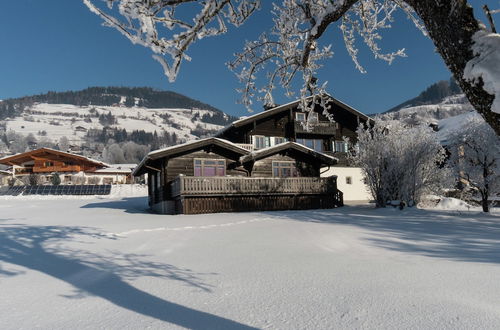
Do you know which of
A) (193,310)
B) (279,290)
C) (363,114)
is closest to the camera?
(193,310)

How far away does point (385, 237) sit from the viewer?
9.05 meters

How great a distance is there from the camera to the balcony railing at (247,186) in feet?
60.9

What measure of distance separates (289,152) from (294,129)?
7.11 meters

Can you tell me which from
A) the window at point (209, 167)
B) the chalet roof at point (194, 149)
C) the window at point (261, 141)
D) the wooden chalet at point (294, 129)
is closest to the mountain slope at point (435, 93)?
the wooden chalet at point (294, 129)

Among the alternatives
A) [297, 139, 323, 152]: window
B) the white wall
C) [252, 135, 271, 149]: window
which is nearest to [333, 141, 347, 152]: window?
[297, 139, 323, 152]: window

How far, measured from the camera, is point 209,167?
71.9 ft

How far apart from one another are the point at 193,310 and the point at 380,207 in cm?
1727

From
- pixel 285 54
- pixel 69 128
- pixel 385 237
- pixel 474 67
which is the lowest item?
pixel 385 237

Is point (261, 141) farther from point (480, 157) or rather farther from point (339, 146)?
point (480, 157)

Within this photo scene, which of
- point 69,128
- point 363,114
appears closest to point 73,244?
point 363,114

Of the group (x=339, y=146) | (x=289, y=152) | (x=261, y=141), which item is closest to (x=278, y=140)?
(x=261, y=141)

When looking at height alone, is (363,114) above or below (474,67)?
above

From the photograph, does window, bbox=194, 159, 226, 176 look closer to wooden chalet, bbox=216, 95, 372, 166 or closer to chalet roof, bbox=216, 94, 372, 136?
chalet roof, bbox=216, 94, 372, 136

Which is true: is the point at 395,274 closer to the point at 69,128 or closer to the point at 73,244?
the point at 73,244
